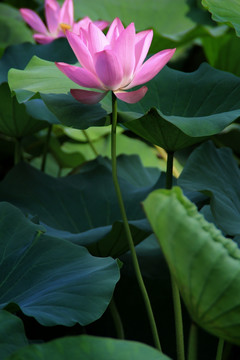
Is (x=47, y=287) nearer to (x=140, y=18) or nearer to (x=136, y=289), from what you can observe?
(x=136, y=289)

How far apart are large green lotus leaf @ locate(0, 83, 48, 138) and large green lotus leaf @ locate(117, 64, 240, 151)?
39 centimetres

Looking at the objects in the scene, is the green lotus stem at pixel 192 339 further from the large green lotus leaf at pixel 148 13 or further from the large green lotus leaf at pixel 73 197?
the large green lotus leaf at pixel 148 13

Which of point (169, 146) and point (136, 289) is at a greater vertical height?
point (169, 146)

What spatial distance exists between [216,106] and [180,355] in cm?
51

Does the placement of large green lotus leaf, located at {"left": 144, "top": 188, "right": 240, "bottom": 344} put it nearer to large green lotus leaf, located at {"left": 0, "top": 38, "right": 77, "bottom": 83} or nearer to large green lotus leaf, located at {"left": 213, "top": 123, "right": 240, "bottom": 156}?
large green lotus leaf, located at {"left": 0, "top": 38, "right": 77, "bottom": 83}

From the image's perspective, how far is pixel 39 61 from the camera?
43.3 inches

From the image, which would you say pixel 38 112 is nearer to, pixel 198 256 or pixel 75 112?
pixel 75 112

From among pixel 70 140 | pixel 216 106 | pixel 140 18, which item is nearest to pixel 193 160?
pixel 216 106

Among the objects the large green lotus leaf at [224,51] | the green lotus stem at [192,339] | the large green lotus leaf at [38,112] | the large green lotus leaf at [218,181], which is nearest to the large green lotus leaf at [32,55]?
the large green lotus leaf at [38,112]

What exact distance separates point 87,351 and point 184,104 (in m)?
0.67

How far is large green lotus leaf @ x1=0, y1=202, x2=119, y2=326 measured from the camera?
0.83 meters

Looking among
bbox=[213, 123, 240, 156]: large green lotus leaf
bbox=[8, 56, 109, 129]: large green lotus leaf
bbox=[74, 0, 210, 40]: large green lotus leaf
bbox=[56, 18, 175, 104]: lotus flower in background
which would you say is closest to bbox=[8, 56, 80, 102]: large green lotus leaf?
bbox=[8, 56, 109, 129]: large green lotus leaf

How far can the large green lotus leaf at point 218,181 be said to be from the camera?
96cm

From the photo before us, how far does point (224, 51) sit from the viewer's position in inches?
72.7
